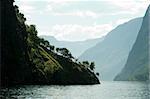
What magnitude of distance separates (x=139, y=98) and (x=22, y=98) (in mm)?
44054

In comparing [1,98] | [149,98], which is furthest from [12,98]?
[149,98]

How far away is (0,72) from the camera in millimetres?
192375

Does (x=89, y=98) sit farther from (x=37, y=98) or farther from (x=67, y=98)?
(x=37, y=98)

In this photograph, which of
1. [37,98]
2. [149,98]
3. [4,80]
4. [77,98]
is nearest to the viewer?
[37,98]

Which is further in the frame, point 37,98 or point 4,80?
point 4,80

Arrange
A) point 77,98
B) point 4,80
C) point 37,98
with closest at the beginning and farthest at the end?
1. point 37,98
2. point 77,98
3. point 4,80

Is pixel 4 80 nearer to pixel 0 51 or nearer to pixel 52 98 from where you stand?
pixel 0 51

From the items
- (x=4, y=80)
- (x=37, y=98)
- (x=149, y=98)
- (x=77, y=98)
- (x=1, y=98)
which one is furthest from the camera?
(x=4, y=80)

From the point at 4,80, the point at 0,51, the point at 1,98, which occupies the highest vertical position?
the point at 0,51

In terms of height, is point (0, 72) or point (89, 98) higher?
point (0, 72)

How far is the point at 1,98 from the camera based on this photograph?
94.4 metres

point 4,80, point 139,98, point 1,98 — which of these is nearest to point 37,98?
point 1,98

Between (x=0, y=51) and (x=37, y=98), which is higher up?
(x=0, y=51)

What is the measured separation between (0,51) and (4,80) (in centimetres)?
1759
